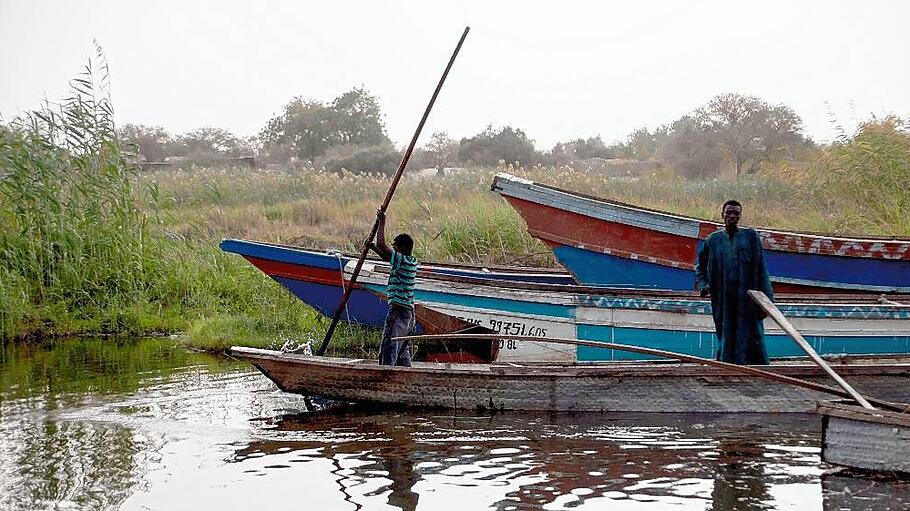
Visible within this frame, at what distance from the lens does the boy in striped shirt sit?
808 centimetres

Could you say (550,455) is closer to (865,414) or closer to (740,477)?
(740,477)

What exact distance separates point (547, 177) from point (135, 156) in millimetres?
8173

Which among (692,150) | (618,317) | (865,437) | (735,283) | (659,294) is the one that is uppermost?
(692,150)

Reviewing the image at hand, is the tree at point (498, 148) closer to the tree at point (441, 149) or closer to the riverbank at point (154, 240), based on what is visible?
the tree at point (441, 149)

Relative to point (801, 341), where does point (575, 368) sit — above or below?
below

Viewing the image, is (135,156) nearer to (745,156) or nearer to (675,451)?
(675,451)

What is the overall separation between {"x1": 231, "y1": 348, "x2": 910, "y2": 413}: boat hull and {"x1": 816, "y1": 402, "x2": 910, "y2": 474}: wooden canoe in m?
1.38

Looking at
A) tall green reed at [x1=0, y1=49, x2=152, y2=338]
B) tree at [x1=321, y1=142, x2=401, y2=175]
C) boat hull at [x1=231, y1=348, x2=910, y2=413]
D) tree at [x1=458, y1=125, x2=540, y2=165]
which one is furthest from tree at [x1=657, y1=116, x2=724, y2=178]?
boat hull at [x1=231, y1=348, x2=910, y2=413]

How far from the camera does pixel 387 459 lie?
686 centimetres

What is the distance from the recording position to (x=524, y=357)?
9.25m

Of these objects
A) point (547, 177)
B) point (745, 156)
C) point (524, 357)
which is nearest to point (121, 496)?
point (524, 357)

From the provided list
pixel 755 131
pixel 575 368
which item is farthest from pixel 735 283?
pixel 755 131

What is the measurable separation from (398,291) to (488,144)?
26525 millimetres

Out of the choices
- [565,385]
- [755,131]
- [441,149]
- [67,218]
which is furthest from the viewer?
[441,149]
